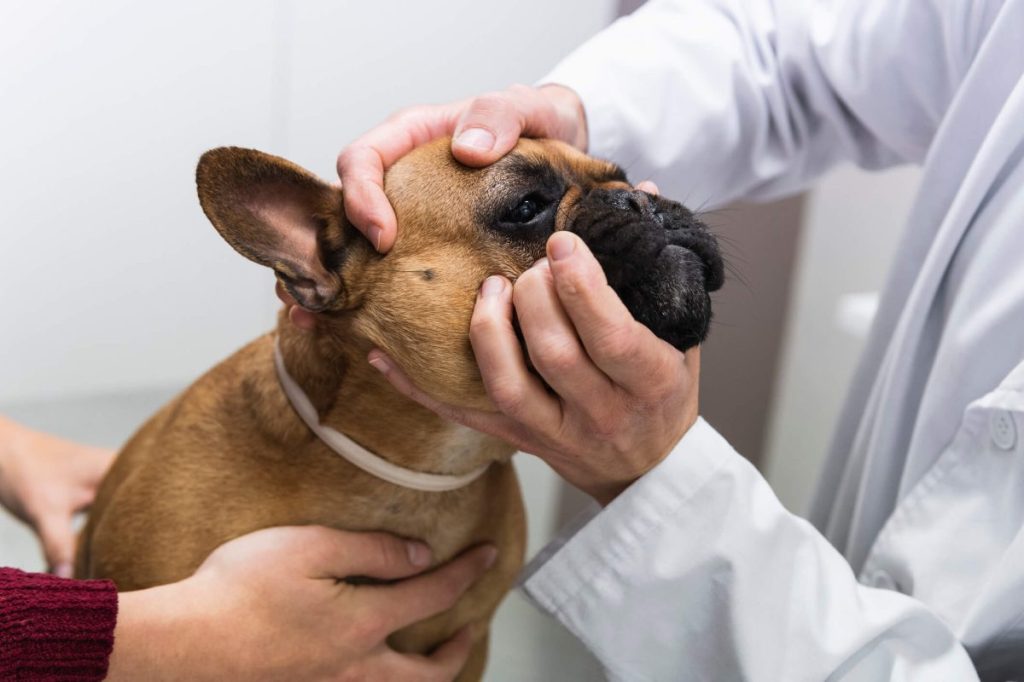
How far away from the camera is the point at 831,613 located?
→ 842 millimetres

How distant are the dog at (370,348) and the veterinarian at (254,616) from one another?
4cm

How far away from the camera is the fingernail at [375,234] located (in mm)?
886

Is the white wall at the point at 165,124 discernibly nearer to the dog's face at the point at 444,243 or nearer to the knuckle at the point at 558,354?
the dog's face at the point at 444,243

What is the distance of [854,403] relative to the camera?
127cm

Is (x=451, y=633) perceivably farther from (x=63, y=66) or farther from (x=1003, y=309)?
(x=63, y=66)

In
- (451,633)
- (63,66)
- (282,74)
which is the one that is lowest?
(451,633)

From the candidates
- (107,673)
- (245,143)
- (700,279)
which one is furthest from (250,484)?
(245,143)

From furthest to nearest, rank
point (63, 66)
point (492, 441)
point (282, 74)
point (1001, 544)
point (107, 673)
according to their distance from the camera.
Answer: point (282, 74) → point (63, 66) → point (492, 441) → point (1001, 544) → point (107, 673)

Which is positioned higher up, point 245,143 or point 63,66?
point 63,66

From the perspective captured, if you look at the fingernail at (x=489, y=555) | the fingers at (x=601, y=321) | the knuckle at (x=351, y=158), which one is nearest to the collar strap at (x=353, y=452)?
the fingernail at (x=489, y=555)

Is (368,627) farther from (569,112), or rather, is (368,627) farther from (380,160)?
(569,112)

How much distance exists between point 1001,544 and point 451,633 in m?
0.60

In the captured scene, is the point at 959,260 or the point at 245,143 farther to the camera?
the point at 245,143

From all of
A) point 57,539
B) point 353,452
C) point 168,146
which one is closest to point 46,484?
point 57,539
